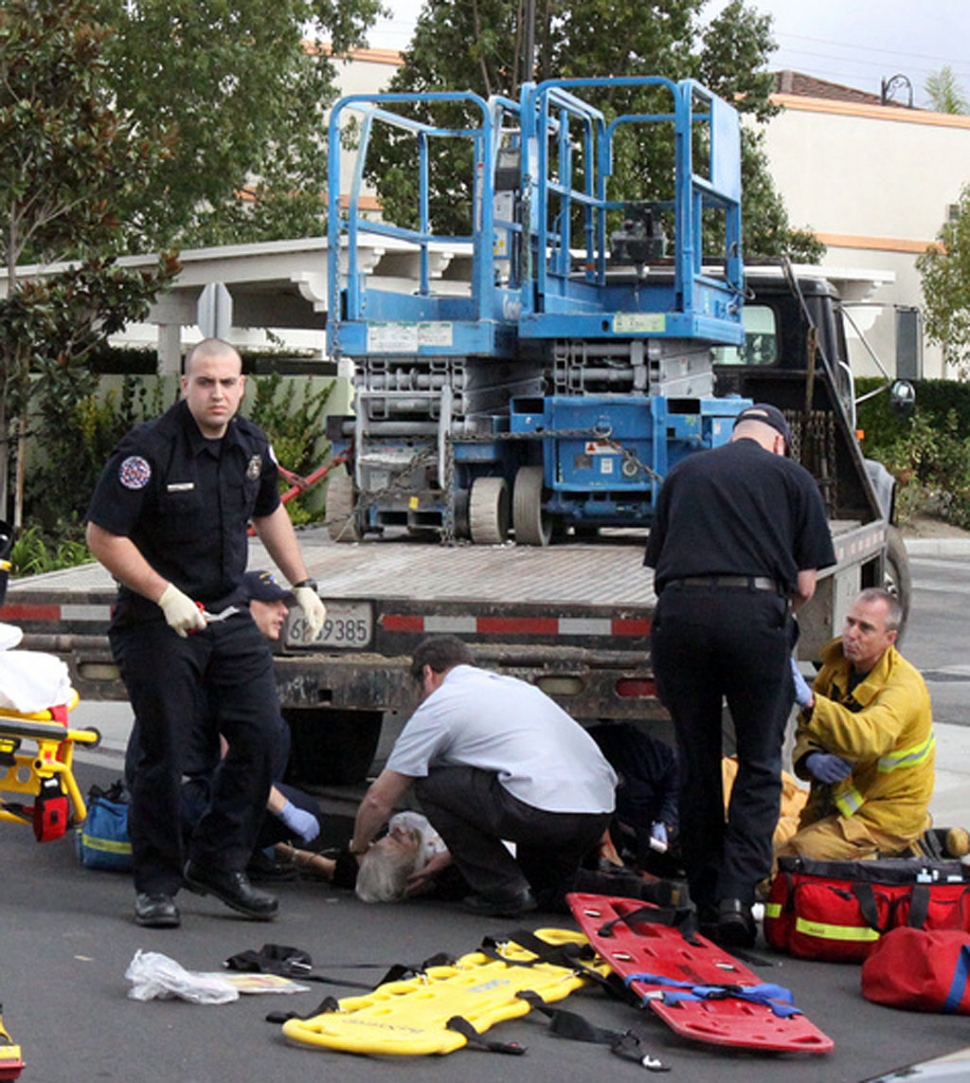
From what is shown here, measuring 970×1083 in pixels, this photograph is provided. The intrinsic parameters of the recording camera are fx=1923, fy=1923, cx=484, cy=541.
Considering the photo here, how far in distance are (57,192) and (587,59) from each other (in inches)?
386

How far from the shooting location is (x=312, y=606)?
675cm

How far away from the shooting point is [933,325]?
3347 cm

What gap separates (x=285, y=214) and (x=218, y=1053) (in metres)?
21.5

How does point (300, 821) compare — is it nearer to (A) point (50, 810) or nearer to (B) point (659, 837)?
(A) point (50, 810)

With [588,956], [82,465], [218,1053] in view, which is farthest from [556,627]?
[82,465]

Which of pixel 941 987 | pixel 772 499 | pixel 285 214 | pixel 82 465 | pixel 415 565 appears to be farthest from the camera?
pixel 285 214

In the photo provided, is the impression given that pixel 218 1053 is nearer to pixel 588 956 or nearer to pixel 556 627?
pixel 588 956

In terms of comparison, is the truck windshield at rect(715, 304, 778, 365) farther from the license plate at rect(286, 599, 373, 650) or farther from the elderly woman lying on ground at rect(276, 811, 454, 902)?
the elderly woman lying on ground at rect(276, 811, 454, 902)

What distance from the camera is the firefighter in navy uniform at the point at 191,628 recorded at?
20.5 feet

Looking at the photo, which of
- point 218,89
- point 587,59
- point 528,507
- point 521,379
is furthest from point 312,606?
point 587,59

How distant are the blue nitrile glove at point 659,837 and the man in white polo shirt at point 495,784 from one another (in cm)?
57

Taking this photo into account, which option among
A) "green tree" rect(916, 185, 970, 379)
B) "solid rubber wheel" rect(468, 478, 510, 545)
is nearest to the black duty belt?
"solid rubber wheel" rect(468, 478, 510, 545)

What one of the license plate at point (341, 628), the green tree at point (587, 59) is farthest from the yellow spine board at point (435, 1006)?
the green tree at point (587, 59)

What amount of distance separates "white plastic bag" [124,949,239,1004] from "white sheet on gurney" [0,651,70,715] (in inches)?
62.7
